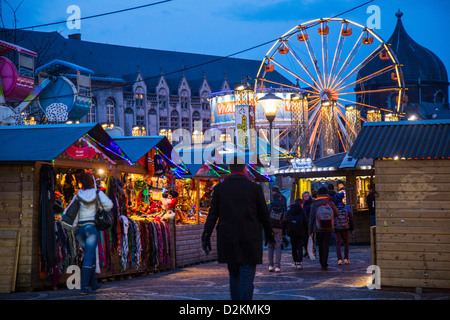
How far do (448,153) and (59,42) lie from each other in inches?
3115

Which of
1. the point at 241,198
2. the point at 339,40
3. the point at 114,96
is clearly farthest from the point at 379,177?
the point at 114,96

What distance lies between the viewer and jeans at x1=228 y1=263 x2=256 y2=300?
762cm

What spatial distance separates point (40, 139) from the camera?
12078 millimetres

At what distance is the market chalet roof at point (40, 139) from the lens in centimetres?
1139

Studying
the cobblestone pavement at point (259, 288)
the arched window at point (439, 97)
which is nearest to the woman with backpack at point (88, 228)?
the cobblestone pavement at point (259, 288)

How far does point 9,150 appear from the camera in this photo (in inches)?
459

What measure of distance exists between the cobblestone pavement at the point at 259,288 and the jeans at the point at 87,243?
0.31 meters

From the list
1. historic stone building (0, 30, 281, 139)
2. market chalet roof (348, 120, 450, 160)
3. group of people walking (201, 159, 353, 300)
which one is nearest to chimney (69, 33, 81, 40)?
historic stone building (0, 30, 281, 139)

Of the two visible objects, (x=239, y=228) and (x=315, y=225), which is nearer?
(x=239, y=228)

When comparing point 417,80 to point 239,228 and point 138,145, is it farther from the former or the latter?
point 239,228

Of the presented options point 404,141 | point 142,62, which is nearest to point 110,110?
point 142,62

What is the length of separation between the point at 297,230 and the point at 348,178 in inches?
457

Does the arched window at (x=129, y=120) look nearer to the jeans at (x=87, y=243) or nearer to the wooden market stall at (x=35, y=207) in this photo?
the wooden market stall at (x=35, y=207)
